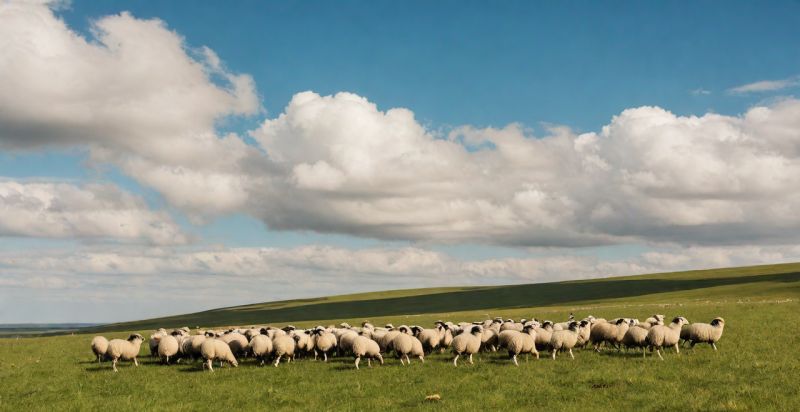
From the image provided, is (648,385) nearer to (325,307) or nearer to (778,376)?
(778,376)

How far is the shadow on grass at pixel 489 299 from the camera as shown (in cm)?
10144

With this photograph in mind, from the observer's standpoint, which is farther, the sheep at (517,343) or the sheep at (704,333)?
the sheep at (704,333)

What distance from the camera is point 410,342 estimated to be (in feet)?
78.7

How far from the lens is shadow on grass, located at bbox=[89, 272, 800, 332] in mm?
101438

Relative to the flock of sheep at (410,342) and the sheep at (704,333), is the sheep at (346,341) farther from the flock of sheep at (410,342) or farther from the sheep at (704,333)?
the sheep at (704,333)

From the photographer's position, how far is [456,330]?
95.9ft

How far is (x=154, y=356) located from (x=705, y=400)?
79.8ft

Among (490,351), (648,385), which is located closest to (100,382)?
(490,351)

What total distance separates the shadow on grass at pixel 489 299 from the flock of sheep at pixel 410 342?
7153cm

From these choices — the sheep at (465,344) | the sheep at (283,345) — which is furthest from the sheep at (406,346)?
the sheep at (283,345)

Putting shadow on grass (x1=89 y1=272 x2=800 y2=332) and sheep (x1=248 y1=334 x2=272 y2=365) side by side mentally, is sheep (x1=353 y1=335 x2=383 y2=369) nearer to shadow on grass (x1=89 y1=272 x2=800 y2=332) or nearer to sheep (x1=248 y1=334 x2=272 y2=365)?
sheep (x1=248 y1=334 x2=272 y2=365)

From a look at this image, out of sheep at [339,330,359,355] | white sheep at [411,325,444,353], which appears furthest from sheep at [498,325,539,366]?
sheep at [339,330,359,355]

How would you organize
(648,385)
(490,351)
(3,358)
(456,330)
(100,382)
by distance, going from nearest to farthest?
(648,385) → (100,382) → (490,351) → (456,330) → (3,358)

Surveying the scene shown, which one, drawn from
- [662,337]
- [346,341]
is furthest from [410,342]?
[662,337]
